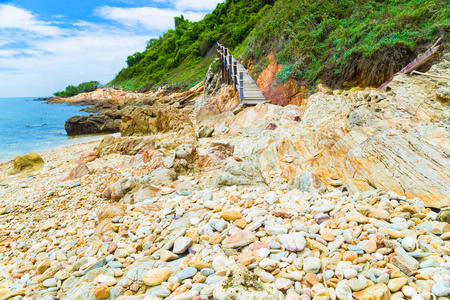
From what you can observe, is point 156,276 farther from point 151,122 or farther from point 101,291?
point 151,122

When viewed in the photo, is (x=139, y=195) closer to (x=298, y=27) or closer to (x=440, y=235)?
(x=440, y=235)

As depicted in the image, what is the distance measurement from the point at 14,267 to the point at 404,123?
656 centimetres

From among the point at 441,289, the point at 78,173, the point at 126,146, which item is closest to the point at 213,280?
the point at 441,289

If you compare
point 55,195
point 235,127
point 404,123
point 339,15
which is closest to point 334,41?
point 339,15

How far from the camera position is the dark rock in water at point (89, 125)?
73.2 ft

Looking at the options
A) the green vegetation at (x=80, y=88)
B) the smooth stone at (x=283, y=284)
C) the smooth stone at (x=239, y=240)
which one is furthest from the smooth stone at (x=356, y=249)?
the green vegetation at (x=80, y=88)

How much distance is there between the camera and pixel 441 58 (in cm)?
663

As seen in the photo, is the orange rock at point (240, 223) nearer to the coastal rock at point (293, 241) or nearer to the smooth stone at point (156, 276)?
the coastal rock at point (293, 241)

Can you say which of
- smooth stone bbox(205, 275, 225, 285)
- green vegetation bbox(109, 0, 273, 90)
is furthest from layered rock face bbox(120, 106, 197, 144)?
green vegetation bbox(109, 0, 273, 90)

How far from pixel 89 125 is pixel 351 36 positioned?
72.7 ft

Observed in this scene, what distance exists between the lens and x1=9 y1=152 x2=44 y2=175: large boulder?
32.9 ft

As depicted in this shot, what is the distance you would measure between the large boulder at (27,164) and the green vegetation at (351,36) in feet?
39.4

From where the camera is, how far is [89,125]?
2248 centimetres

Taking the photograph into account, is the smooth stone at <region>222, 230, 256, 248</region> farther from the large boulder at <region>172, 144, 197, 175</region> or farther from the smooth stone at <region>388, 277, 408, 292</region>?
the large boulder at <region>172, 144, 197, 175</region>
